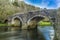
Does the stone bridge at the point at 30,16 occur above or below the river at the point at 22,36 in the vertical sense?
above

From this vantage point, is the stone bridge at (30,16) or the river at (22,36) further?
the stone bridge at (30,16)

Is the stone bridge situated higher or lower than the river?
higher

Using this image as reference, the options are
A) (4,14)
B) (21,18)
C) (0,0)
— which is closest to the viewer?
(21,18)

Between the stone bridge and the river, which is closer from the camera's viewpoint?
the river

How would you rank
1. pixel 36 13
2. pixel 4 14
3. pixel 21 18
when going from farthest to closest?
pixel 4 14 → pixel 21 18 → pixel 36 13

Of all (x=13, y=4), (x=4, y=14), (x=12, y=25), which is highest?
(x=13, y=4)

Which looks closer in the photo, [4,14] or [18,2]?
[4,14]

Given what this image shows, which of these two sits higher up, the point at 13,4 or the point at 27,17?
the point at 13,4

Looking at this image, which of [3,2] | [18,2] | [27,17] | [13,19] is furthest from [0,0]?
[27,17]

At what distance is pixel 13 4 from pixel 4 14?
1.83 meters

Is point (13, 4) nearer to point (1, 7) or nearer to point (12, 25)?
point (1, 7)

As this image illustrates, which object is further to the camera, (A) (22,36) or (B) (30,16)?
(B) (30,16)

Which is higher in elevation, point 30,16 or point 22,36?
point 30,16

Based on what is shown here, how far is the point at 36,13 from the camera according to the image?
39.8ft
